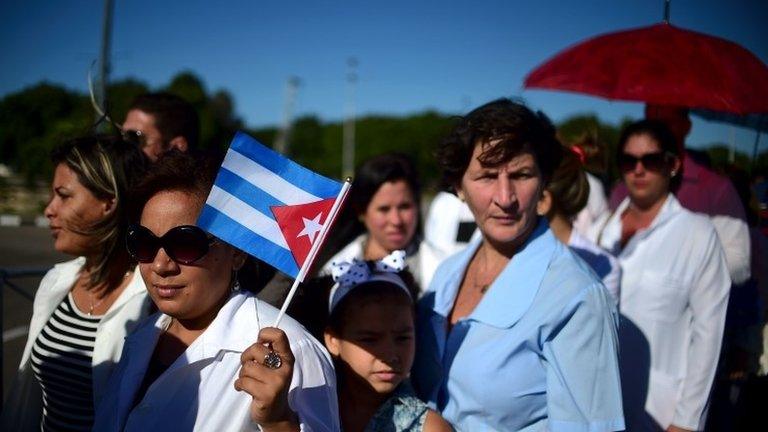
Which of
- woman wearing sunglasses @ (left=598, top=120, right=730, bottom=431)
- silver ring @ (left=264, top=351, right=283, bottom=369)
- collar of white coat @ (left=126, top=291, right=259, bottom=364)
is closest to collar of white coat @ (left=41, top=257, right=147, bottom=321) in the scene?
collar of white coat @ (left=126, top=291, right=259, bottom=364)

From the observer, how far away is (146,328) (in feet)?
7.65

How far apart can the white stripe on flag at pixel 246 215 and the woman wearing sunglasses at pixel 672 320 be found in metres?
2.19

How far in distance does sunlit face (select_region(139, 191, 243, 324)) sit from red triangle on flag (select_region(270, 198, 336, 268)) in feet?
0.90

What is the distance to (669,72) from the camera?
364 cm

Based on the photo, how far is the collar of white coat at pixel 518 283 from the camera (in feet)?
7.96

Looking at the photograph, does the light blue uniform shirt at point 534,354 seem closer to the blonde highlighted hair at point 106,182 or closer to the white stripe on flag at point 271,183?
the white stripe on flag at point 271,183

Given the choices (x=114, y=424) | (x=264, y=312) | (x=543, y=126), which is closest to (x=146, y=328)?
(x=114, y=424)

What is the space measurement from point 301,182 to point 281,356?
21.1 inches

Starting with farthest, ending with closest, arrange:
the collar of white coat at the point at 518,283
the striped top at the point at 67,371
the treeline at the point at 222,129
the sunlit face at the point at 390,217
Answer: the treeline at the point at 222,129, the sunlit face at the point at 390,217, the striped top at the point at 67,371, the collar of white coat at the point at 518,283

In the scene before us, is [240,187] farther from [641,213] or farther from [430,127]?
[430,127]

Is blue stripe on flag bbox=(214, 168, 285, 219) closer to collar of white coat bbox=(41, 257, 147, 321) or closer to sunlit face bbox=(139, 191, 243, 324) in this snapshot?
sunlit face bbox=(139, 191, 243, 324)

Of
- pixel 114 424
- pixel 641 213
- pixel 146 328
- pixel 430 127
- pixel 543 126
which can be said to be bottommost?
pixel 114 424

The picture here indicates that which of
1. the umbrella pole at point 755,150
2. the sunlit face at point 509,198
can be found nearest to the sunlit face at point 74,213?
the sunlit face at point 509,198

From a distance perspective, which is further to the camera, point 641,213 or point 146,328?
point 641,213
